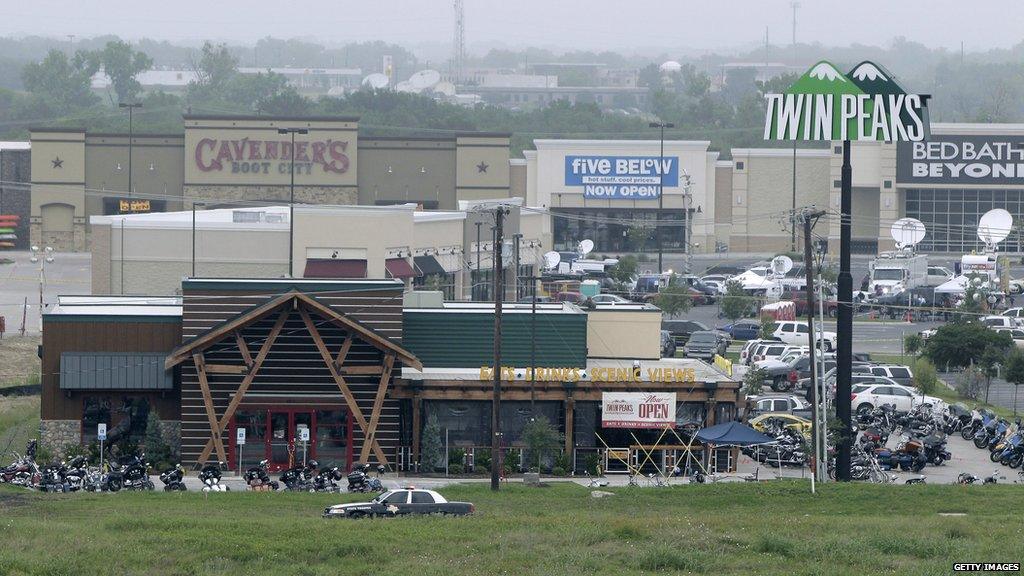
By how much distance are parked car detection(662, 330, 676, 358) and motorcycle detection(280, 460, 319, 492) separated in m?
27.3

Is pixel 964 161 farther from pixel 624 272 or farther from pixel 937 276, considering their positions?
pixel 624 272

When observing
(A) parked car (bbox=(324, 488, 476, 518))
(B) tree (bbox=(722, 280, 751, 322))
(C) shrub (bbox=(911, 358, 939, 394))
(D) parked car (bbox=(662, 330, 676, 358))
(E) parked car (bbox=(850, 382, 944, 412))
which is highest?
(B) tree (bbox=(722, 280, 751, 322))

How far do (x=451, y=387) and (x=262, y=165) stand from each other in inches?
2960

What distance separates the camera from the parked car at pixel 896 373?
5719 centimetres

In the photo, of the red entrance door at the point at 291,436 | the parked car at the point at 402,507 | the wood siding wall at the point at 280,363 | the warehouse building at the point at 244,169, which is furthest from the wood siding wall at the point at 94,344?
→ the warehouse building at the point at 244,169

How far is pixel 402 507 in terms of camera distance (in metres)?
32.2

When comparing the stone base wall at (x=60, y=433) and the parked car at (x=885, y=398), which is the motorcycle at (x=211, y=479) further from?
the parked car at (x=885, y=398)

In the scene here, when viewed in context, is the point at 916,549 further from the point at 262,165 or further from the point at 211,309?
the point at 262,165

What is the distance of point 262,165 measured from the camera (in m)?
116

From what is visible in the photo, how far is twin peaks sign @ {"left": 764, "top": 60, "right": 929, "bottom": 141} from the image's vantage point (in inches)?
1661

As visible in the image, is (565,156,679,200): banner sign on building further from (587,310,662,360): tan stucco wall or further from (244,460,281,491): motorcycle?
(244,460,281,491): motorcycle

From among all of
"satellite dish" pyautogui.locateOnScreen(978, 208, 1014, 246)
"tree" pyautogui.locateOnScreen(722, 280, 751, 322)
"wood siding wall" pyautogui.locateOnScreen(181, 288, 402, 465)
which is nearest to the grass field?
"wood siding wall" pyautogui.locateOnScreen(181, 288, 402, 465)

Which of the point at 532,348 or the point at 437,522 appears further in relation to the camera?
the point at 532,348

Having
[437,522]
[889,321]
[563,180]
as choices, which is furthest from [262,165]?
[437,522]
